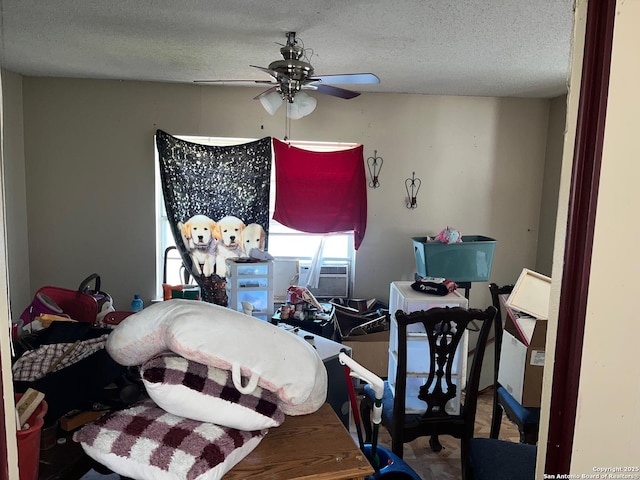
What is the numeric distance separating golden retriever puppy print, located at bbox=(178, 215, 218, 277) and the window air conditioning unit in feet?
2.54

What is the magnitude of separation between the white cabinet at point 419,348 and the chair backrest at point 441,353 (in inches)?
1.7

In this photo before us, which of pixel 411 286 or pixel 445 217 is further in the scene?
pixel 445 217

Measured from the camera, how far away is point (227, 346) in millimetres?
1100

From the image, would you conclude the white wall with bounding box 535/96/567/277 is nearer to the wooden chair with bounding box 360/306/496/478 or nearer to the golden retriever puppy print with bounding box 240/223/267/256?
the wooden chair with bounding box 360/306/496/478

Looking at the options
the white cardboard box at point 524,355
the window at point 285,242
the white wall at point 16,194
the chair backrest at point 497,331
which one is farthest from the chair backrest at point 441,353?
the white wall at point 16,194

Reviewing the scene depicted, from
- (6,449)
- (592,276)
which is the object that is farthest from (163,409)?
(592,276)

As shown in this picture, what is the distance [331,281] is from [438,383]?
1.84 meters

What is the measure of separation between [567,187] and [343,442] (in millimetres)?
824

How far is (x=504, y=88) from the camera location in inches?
138

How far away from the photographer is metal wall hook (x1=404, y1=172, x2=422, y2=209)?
388cm

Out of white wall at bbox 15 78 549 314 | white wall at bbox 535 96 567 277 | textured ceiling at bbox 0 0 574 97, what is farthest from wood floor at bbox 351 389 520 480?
textured ceiling at bbox 0 0 574 97

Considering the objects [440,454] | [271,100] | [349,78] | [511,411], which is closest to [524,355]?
[511,411]

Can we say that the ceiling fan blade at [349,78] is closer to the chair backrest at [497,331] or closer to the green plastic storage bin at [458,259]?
the chair backrest at [497,331]

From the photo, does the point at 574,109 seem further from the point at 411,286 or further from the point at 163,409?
the point at 411,286
